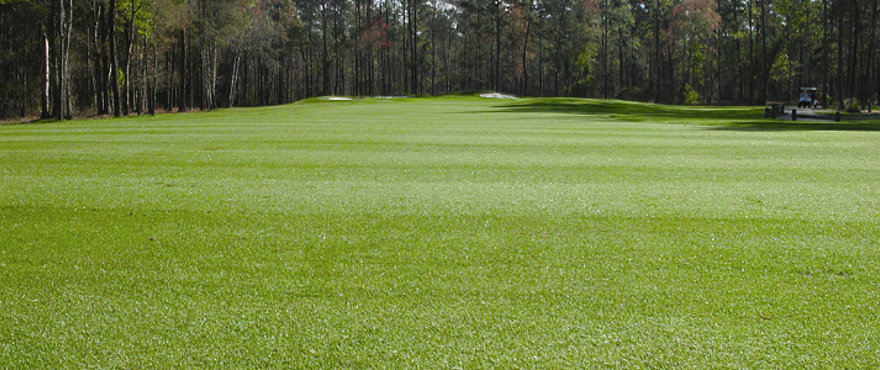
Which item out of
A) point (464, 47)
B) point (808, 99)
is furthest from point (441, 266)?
point (464, 47)

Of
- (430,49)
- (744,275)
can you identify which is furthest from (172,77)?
(744,275)

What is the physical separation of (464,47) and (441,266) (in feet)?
282

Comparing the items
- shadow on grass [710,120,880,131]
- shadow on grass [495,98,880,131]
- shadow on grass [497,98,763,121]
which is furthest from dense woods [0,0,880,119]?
shadow on grass [710,120,880,131]

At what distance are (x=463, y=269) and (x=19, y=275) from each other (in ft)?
9.19

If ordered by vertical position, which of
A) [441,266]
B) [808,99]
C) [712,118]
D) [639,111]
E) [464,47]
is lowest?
[441,266]

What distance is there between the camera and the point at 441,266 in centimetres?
412

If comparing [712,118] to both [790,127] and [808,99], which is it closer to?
[790,127]

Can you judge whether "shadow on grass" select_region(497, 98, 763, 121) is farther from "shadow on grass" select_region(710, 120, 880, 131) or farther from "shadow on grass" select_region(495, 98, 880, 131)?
"shadow on grass" select_region(710, 120, 880, 131)

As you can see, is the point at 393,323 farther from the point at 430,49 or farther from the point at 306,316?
the point at 430,49

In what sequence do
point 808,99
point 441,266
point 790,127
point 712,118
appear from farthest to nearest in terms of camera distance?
point 808,99, point 712,118, point 790,127, point 441,266

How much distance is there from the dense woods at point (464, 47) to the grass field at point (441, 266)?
31737 mm

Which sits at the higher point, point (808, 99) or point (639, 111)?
point (808, 99)

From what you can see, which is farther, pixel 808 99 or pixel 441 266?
pixel 808 99

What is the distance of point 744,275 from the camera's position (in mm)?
3969
